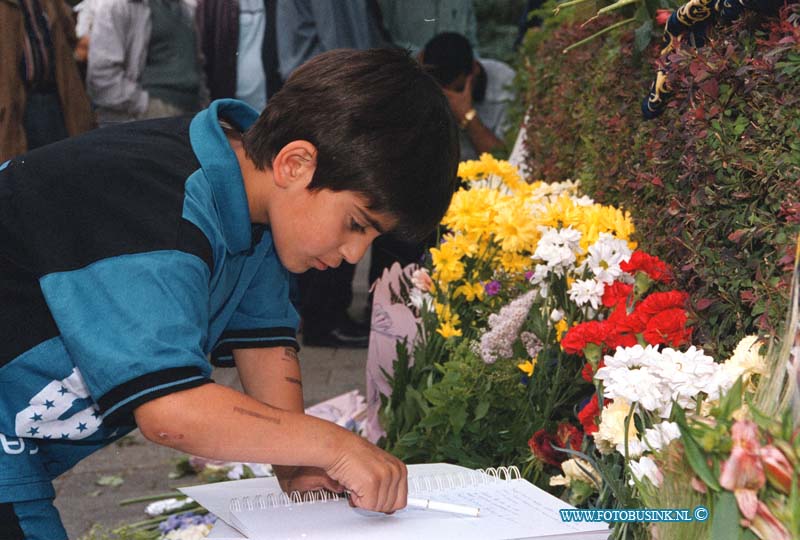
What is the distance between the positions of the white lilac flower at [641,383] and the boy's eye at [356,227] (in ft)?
1.55

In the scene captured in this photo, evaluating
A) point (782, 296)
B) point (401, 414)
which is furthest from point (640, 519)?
point (401, 414)

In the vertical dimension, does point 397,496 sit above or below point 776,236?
below

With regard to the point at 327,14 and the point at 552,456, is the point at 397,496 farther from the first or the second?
the point at 327,14

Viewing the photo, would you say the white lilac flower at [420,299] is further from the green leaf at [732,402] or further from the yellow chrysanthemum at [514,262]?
the green leaf at [732,402]

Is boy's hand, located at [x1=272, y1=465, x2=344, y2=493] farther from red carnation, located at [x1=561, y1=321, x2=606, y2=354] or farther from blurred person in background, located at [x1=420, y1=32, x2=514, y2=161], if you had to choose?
blurred person in background, located at [x1=420, y1=32, x2=514, y2=161]

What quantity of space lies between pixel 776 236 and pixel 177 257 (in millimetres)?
922

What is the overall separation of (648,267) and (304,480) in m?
0.81

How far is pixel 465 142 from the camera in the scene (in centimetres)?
550

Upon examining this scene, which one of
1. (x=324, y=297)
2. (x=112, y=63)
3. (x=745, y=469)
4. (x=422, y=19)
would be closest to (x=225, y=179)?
(x=745, y=469)

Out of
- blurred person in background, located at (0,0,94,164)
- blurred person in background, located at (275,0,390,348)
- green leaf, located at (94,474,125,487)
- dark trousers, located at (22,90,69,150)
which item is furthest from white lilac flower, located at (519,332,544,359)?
dark trousers, located at (22,90,69,150)

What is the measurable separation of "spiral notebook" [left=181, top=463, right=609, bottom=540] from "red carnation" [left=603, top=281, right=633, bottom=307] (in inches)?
18.7

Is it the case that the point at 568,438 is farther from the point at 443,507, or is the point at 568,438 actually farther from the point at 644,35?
the point at 644,35

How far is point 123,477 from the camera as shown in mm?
3910

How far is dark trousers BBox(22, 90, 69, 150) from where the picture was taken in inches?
189
